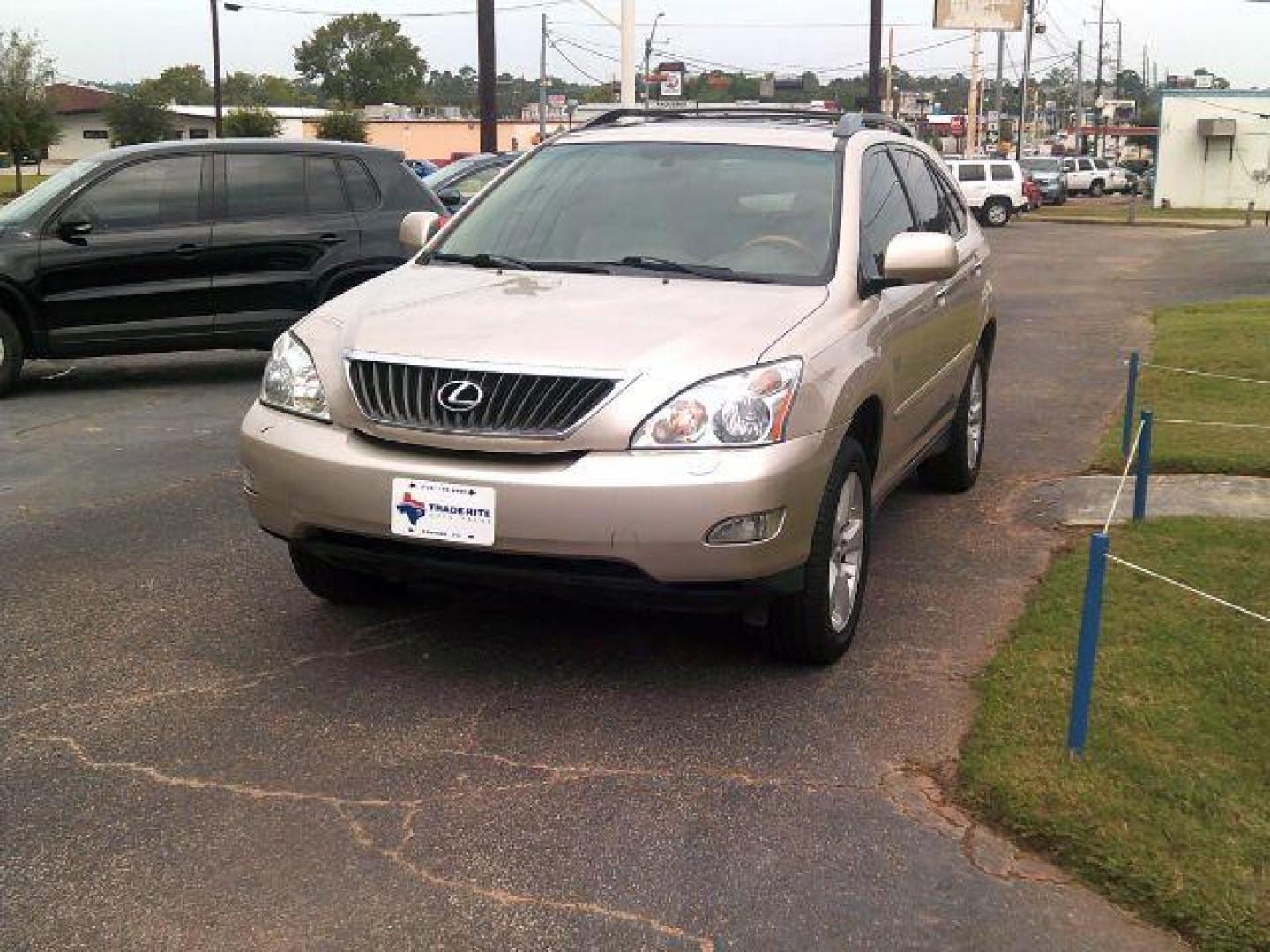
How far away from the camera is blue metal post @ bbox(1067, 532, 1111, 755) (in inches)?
140

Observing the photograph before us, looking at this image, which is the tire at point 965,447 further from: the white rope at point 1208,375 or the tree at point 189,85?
the tree at point 189,85

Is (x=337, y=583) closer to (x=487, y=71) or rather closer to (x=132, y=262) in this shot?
(x=132, y=262)

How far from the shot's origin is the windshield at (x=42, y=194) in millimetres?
9672

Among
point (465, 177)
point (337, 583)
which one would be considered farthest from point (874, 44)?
point (337, 583)

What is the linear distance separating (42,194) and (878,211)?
22.3ft

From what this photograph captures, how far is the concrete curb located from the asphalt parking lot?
1.33 feet

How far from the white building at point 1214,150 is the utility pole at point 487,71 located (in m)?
38.6

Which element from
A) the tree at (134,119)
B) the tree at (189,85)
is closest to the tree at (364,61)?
the tree at (189,85)

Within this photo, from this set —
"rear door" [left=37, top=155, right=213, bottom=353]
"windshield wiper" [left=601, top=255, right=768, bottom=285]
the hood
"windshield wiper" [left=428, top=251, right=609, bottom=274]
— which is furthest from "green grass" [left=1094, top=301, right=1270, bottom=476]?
"rear door" [left=37, top=155, right=213, bottom=353]

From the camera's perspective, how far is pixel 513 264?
511 cm

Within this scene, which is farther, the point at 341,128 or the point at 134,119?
the point at 134,119

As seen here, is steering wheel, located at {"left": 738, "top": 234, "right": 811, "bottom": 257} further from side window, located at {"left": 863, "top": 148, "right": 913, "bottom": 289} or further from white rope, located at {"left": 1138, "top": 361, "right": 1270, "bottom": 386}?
white rope, located at {"left": 1138, "top": 361, "right": 1270, "bottom": 386}

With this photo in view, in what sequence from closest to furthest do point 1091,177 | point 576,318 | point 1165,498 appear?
point 576,318, point 1165,498, point 1091,177

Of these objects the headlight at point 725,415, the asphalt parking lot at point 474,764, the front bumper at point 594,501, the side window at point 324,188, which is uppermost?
the side window at point 324,188
